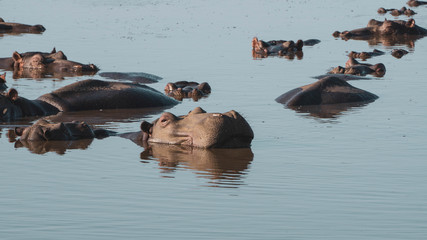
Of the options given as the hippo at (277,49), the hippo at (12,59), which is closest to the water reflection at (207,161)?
the hippo at (12,59)

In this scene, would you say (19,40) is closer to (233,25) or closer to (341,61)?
(233,25)

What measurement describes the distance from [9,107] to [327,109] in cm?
510

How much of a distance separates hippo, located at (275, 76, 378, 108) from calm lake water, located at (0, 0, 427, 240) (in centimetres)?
27

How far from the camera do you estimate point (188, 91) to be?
16.3 metres

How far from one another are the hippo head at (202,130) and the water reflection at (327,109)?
2937 mm

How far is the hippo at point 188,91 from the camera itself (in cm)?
1608

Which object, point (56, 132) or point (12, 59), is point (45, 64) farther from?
point (56, 132)

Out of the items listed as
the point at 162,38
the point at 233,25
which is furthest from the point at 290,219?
the point at 233,25

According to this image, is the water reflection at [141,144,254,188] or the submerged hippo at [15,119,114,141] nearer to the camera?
the water reflection at [141,144,254,188]

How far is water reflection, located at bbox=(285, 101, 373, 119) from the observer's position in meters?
14.1

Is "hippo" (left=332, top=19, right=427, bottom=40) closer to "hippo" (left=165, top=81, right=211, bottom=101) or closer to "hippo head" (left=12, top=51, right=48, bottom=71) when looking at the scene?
"hippo head" (left=12, top=51, right=48, bottom=71)

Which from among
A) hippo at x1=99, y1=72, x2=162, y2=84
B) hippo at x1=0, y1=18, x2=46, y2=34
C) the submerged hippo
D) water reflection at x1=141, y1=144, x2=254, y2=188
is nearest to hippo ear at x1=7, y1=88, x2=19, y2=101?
the submerged hippo

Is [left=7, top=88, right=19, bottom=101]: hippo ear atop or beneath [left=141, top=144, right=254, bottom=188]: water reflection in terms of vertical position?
atop

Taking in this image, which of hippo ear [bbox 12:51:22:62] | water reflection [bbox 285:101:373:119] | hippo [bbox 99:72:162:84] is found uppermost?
hippo ear [bbox 12:51:22:62]
